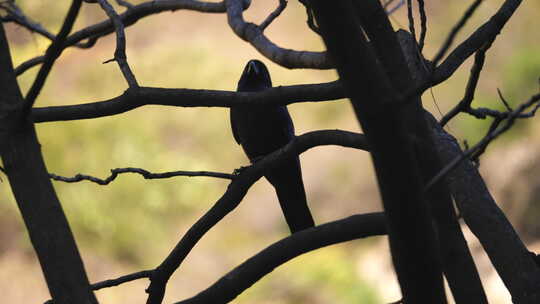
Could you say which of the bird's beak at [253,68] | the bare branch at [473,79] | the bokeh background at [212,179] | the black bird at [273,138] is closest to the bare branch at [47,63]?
the bare branch at [473,79]

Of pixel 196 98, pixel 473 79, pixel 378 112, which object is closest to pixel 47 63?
pixel 196 98

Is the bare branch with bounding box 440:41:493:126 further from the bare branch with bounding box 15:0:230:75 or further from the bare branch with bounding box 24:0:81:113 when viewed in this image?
the bare branch with bounding box 15:0:230:75

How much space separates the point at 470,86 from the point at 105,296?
737cm

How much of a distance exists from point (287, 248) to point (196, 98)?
34cm

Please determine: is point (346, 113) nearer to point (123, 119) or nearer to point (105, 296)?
point (123, 119)

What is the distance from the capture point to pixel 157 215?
378 inches

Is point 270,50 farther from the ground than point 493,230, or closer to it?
farther from the ground

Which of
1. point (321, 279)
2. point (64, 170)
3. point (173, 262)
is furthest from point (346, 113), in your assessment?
point (173, 262)

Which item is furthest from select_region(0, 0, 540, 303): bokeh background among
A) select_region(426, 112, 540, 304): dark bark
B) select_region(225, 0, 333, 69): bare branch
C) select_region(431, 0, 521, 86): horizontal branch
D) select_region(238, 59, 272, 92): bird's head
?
select_region(431, 0, 521, 86): horizontal branch

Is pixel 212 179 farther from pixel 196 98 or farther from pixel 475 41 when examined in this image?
pixel 196 98

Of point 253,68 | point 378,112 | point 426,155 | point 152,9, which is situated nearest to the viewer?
point 378,112

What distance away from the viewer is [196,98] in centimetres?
156

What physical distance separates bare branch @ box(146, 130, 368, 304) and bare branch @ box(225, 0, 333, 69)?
15 cm

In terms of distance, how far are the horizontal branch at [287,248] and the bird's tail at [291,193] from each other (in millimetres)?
1425
